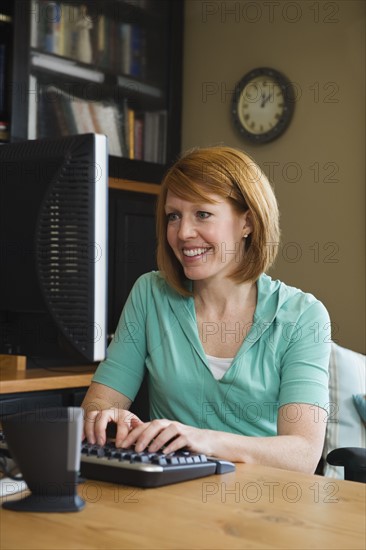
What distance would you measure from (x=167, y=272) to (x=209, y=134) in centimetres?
190

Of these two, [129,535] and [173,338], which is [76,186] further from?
[173,338]

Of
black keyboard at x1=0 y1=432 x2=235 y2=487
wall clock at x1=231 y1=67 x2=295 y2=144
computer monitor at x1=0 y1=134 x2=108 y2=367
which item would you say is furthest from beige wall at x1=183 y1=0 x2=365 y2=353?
computer monitor at x1=0 y1=134 x2=108 y2=367

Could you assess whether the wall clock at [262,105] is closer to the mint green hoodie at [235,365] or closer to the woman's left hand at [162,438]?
the mint green hoodie at [235,365]

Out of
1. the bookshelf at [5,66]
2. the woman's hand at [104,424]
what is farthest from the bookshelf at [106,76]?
the woman's hand at [104,424]

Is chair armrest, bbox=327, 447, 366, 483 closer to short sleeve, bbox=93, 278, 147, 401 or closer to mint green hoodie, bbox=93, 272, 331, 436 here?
mint green hoodie, bbox=93, 272, 331, 436

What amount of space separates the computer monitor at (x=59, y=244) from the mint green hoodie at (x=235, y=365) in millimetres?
693

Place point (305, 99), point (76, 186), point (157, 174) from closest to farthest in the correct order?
1. point (76, 186)
2. point (305, 99)
3. point (157, 174)

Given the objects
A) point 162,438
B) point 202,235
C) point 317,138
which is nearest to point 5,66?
point 317,138

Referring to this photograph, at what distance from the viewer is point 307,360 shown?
5.88ft

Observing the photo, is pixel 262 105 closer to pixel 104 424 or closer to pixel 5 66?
pixel 5 66

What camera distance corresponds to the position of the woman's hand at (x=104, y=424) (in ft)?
4.66

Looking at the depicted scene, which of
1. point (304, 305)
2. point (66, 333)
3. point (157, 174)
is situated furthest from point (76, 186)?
point (157, 174)

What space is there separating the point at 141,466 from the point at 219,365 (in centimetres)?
68

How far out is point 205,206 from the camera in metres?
1.90
